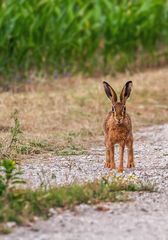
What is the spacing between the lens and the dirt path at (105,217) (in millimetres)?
6574

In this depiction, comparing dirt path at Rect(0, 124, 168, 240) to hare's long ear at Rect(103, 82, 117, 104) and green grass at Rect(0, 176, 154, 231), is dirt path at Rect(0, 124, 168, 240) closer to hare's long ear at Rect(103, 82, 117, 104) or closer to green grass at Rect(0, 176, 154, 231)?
green grass at Rect(0, 176, 154, 231)

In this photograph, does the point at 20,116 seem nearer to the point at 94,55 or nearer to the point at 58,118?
the point at 58,118

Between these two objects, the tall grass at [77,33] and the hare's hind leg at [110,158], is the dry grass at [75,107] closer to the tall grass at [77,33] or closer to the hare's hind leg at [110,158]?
the tall grass at [77,33]

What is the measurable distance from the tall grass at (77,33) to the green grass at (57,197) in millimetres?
7626

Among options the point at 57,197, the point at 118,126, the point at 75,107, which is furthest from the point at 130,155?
the point at 75,107

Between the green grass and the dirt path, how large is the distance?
9 cm

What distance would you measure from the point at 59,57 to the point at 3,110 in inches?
137

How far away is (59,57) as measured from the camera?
52.2 feet

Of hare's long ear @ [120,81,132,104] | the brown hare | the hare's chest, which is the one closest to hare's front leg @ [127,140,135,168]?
the brown hare

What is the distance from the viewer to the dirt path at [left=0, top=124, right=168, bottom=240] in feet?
21.6

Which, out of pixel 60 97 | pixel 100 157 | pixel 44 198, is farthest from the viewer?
pixel 60 97

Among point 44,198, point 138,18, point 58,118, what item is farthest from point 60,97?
point 44,198

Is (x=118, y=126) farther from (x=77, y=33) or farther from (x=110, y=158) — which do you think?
(x=77, y=33)

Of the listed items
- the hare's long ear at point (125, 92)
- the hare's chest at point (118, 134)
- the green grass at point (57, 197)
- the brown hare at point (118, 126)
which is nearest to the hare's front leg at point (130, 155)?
the brown hare at point (118, 126)
